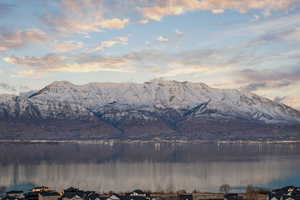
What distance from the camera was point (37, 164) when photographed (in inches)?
5497

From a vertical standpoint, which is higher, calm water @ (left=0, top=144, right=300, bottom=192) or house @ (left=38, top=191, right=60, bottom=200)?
house @ (left=38, top=191, right=60, bottom=200)

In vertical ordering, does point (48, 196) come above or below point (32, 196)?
above

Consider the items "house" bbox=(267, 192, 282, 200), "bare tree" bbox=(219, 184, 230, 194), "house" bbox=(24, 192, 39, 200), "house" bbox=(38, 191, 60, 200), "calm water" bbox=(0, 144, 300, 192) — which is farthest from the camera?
"calm water" bbox=(0, 144, 300, 192)

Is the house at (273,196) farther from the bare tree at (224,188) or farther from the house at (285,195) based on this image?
the bare tree at (224,188)

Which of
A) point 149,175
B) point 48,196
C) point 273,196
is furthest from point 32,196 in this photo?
point 149,175

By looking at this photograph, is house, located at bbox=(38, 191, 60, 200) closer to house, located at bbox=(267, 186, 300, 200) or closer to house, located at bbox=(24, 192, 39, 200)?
house, located at bbox=(24, 192, 39, 200)

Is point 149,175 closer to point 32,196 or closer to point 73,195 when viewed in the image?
point 32,196

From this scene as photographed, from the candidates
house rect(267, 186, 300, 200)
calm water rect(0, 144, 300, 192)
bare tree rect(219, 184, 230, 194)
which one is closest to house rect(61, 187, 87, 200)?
calm water rect(0, 144, 300, 192)

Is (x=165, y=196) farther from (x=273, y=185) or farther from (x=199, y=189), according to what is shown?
(x=273, y=185)

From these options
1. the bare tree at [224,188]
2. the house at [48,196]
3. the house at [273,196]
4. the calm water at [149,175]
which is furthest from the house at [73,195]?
the bare tree at [224,188]

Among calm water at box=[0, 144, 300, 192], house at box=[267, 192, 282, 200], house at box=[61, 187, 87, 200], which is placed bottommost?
calm water at box=[0, 144, 300, 192]

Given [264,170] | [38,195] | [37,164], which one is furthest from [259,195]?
[37,164]

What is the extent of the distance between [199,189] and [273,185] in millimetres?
15543

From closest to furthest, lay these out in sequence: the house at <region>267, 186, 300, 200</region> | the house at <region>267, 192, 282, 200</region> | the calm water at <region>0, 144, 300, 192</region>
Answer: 1. the house at <region>267, 186, 300, 200</region>
2. the house at <region>267, 192, 282, 200</region>
3. the calm water at <region>0, 144, 300, 192</region>
